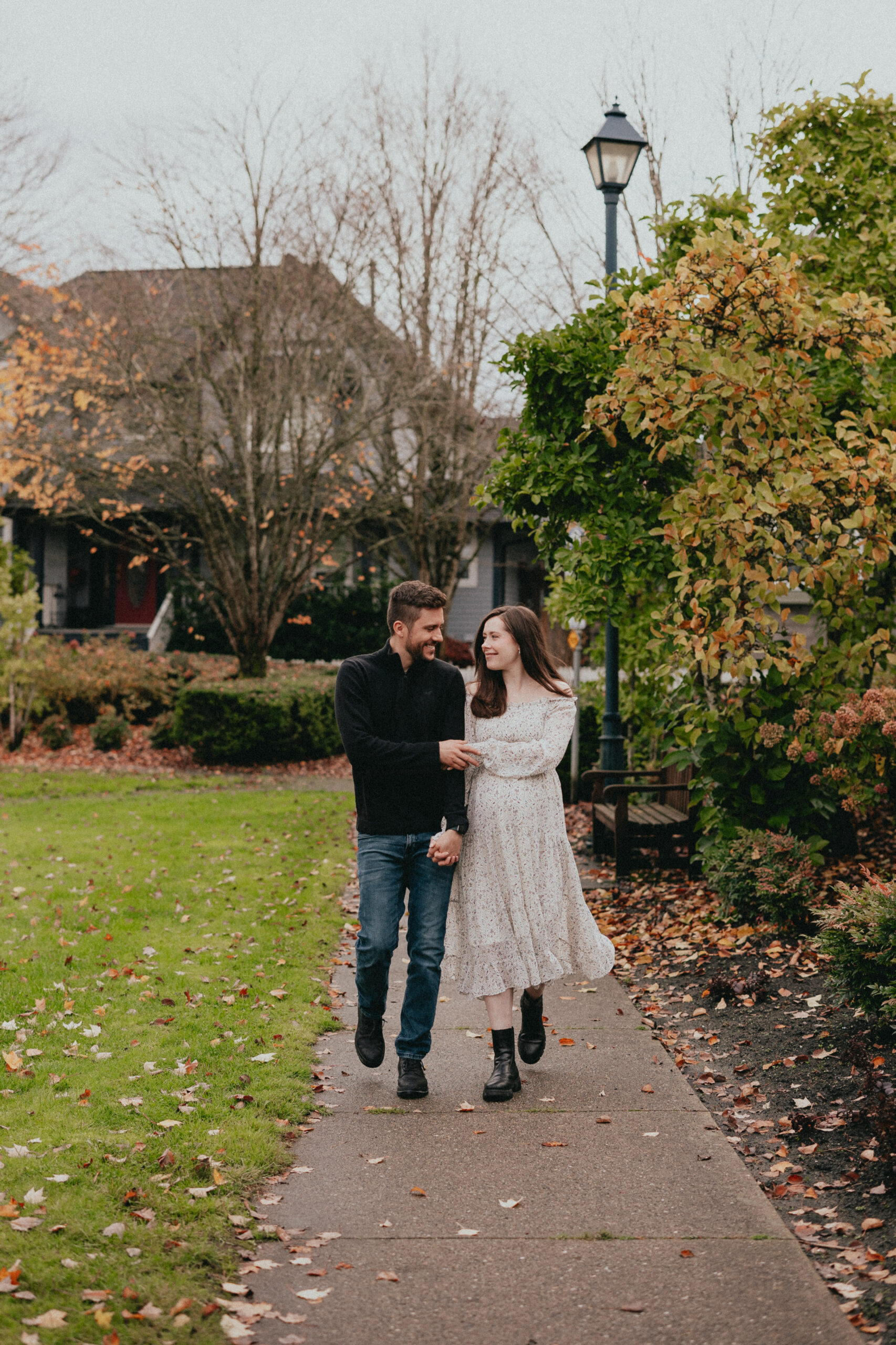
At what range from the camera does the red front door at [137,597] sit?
27328 mm

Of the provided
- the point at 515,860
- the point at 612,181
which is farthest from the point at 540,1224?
the point at 612,181

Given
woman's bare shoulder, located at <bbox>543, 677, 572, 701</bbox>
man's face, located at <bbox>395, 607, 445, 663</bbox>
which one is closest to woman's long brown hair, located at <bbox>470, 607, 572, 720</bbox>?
woman's bare shoulder, located at <bbox>543, 677, 572, 701</bbox>

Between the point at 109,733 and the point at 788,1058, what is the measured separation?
1315 cm

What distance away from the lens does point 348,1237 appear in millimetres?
3477

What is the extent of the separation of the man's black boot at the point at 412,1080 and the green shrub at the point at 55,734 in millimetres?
13140

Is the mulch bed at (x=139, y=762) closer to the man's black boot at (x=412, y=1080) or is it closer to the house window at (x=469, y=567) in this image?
the house window at (x=469, y=567)

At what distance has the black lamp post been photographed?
9.16 meters

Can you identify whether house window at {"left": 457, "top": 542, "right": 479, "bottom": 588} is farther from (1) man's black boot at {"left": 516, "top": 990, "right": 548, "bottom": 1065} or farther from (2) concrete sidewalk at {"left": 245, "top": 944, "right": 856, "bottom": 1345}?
(2) concrete sidewalk at {"left": 245, "top": 944, "right": 856, "bottom": 1345}

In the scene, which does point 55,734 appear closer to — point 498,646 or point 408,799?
point 408,799

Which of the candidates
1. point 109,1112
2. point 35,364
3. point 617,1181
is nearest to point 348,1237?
point 617,1181

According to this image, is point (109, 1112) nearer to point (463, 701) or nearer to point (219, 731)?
point (463, 701)

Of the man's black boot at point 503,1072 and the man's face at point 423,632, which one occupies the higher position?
the man's face at point 423,632

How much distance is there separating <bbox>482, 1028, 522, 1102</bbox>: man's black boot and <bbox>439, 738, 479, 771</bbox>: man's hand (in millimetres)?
1155

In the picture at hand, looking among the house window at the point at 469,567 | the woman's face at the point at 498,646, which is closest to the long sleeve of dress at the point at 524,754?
the woman's face at the point at 498,646
